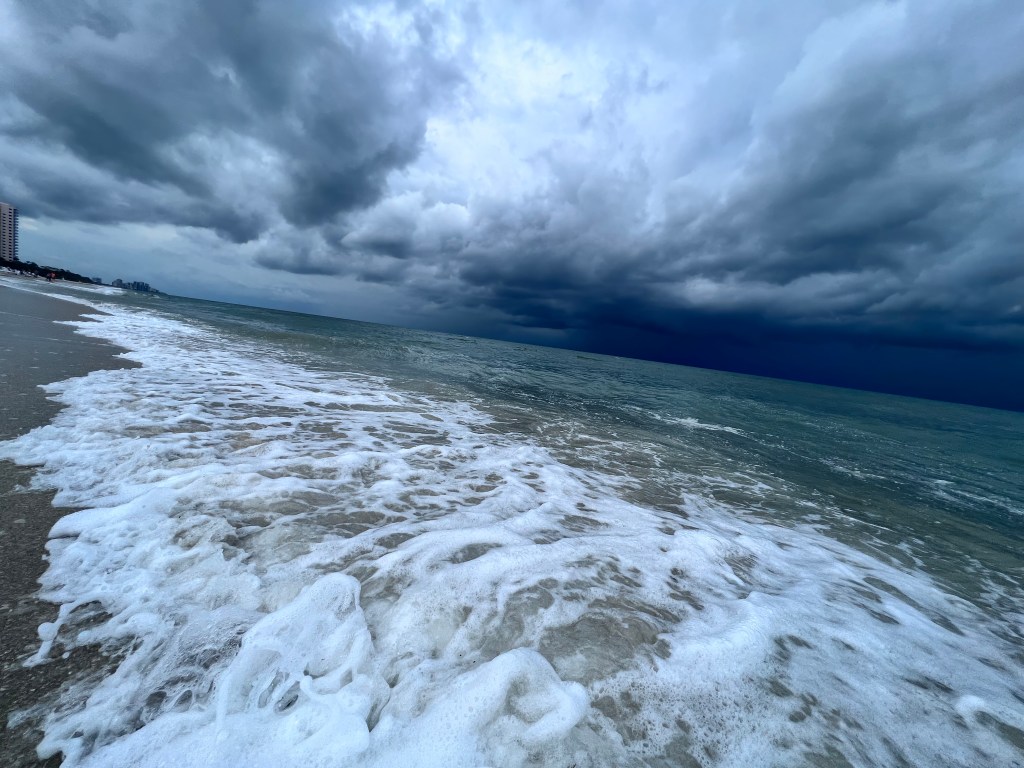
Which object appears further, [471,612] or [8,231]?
[8,231]

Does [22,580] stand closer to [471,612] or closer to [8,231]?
[471,612]

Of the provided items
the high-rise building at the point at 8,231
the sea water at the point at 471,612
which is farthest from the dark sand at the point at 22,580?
the high-rise building at the point at 8,231

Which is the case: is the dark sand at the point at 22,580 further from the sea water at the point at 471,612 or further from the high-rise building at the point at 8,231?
the high-rise building at the point at 8,231

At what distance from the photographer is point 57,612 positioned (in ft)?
8.62

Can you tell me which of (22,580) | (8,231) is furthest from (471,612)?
(8,231)

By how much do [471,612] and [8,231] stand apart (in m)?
178

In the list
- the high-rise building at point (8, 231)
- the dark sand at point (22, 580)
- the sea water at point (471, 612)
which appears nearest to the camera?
the dark sand at point (22, 580)

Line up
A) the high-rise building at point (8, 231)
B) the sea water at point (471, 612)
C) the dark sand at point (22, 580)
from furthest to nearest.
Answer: the high-rise building at point (8, 231) → the sea water at point (471, 612) → the dark sand at point (22, 580)

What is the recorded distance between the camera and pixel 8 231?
108 meters

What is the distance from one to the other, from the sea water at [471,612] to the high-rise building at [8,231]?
16724cm

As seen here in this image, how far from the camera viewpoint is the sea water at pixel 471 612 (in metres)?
2.28

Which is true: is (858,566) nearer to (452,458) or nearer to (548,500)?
(548,500)

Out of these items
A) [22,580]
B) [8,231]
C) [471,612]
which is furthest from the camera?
[8,231]

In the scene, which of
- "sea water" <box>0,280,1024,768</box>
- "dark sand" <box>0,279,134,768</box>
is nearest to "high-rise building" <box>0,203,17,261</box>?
"dark sand" <box>0,279,134,768</box>
